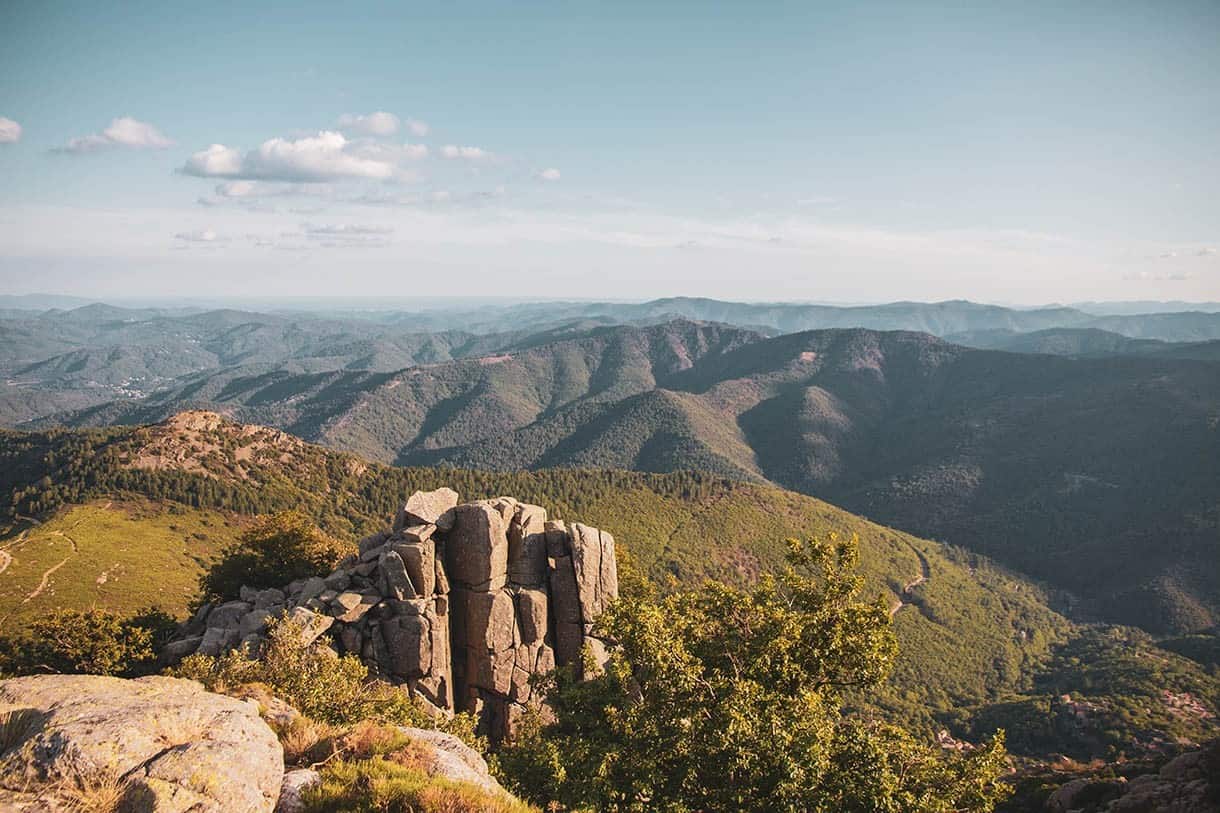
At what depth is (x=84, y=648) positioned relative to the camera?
41.9 meters

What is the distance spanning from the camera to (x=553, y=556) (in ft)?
151

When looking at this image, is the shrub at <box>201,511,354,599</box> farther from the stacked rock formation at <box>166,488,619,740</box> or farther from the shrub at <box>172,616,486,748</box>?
the shrub at <box>172,616,486,748</box>

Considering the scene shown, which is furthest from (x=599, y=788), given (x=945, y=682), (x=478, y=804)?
(x=945, y=682)

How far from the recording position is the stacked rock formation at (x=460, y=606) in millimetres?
40406

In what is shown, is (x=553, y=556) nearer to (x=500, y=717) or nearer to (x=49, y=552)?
(x=500, y=717)

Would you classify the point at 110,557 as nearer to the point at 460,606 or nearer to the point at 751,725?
the point at 460,606

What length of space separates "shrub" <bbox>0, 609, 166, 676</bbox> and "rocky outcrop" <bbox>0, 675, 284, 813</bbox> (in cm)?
3390

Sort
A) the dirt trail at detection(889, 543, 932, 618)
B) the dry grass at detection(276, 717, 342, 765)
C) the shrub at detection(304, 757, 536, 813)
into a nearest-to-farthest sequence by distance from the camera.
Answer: the shrub at detection(304, 757, 536, 813)
the dry grass at detection(276, 717, 342, 765)
the dirt trail at detection(889, 543, 932, 618)

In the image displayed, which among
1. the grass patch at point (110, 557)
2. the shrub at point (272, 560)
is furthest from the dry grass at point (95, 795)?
the grass patch at point (110, 557)

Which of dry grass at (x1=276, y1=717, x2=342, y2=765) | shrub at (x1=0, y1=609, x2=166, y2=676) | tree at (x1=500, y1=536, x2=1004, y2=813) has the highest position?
dry grass at (x1=276, y1=717, x2=342, y2=765)

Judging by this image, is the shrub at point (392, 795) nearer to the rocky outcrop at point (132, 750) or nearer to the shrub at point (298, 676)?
the rocky outcrop at point (132, 750)

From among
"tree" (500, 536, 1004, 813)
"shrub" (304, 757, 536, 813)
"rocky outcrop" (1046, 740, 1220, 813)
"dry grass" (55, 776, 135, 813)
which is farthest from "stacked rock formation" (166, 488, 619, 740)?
"rocky outcrop" (1046, 740, 1220, 813)

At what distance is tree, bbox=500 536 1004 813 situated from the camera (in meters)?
20.7

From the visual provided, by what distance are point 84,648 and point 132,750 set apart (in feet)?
135
